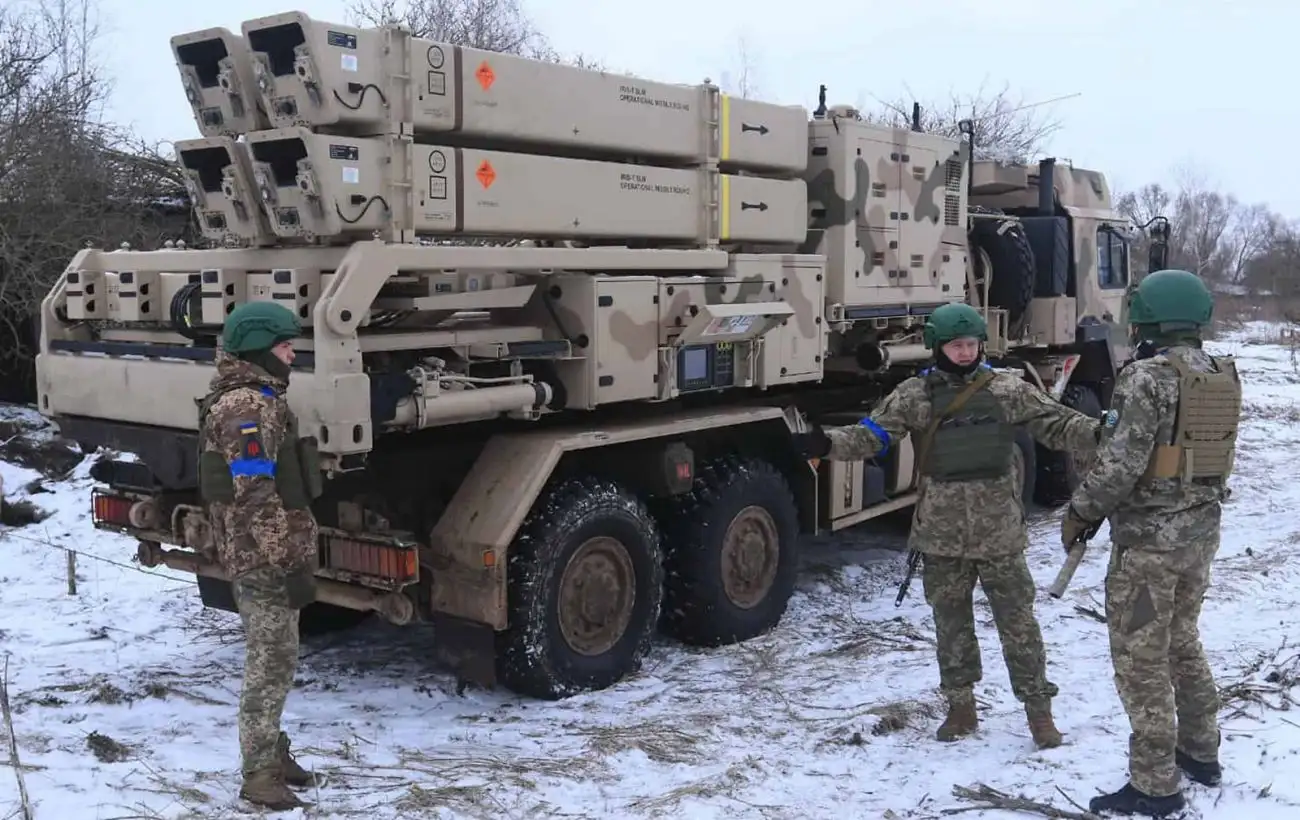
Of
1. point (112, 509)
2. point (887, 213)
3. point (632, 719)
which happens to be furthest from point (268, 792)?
point (887, 213)

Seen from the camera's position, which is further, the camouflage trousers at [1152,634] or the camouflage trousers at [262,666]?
the camouflage trousers at [262,666]

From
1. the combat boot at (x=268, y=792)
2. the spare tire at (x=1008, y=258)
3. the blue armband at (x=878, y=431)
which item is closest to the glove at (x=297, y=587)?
the combat boot at (x=268, y=792)

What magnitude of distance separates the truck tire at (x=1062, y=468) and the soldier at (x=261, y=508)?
746 cm

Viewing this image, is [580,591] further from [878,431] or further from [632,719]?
[878,431]

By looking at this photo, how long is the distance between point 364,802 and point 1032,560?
5577 millimetres

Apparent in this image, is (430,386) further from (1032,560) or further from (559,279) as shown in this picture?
(1032,560)

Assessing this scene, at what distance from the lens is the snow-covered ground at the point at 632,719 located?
14.3 feet

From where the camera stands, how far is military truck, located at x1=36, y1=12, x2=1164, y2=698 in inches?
196

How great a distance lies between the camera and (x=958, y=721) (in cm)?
493

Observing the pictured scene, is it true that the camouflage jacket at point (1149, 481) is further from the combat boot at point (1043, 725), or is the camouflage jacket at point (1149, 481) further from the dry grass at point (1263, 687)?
the dry grass at point (1263, 687)

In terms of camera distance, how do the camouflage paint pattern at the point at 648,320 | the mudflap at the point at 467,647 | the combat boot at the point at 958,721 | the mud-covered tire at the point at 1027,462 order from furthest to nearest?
the mud-covered tire at the point at 1027,462, the camouflage paint pattern at the point at 648,320, the mudflap at the point at 467,647, the combat boot at the point at 958,721

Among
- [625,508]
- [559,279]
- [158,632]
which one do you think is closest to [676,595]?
[625,508]

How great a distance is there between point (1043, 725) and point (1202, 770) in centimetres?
59

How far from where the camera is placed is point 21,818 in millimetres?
3980
